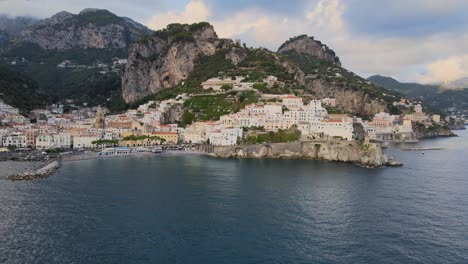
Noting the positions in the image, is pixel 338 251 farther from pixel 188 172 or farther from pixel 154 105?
pixel 154 105

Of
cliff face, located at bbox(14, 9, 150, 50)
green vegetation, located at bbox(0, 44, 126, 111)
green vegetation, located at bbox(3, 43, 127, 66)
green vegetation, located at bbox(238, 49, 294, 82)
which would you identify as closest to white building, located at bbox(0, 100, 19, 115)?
green vegetation, located at bbox(0, 44, 126, 111)

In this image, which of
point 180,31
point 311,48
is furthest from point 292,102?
point 311,48

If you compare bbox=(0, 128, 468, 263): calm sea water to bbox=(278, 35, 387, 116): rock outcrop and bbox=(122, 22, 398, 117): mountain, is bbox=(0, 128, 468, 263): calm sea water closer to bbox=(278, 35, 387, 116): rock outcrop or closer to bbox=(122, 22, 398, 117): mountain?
bbox=(122, 22, 398, 117): mountain

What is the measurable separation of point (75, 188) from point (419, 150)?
55.9 metres

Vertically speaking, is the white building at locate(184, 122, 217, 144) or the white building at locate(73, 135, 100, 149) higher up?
the white building at locate(184, 122, 217, 144)

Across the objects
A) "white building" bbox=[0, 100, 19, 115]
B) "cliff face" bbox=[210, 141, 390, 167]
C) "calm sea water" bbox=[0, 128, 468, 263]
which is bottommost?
"calm sea water" bbox=[0, 128, 468, 263]

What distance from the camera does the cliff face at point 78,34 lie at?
566ft

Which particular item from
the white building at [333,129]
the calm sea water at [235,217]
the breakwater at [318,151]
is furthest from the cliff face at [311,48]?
the calm sea water at [235,217]

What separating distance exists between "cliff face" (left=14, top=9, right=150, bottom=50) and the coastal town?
97.2 meters

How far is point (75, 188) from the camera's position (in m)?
34.7

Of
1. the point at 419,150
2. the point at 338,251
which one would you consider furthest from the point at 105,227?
the point at 419,150

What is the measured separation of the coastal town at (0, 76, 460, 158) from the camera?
59156 mm

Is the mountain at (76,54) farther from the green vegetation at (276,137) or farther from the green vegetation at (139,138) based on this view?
the green vegetation at (276,137)

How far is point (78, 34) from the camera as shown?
174000 mm
